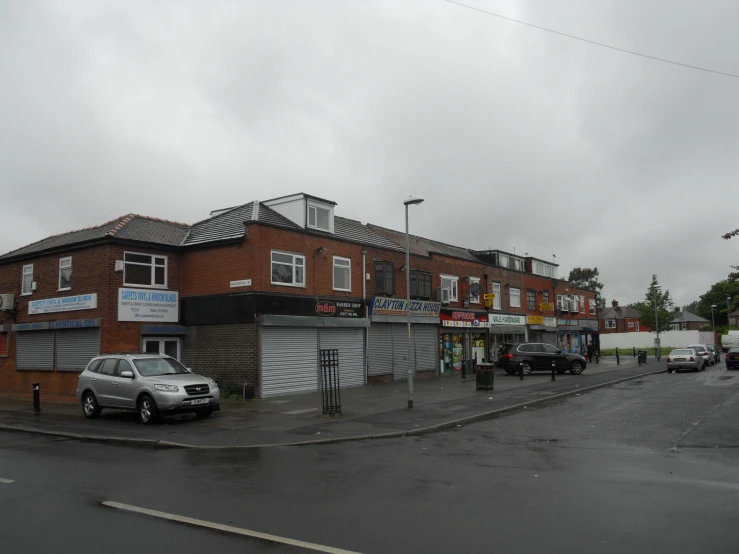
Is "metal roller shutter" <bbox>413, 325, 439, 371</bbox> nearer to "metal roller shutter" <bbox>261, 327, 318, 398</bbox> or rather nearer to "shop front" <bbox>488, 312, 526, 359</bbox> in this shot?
"shop front" <bbox>488, 312, 526, 359</bbox>

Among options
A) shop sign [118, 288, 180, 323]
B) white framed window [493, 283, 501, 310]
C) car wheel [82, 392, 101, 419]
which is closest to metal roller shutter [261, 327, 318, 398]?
shop sign [118, 288, 180, 323]

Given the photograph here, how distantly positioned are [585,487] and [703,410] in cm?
971

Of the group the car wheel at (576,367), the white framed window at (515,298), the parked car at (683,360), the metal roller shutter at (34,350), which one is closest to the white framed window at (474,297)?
the white framed window at (515,298)

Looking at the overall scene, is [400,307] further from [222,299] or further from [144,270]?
[144,270]

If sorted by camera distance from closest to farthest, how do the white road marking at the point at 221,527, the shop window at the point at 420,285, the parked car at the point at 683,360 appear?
the white road marking at the point at 221,527, the shop window at the point at 420,285, the parked car at the point at 683,360

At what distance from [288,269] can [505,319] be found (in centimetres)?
1994

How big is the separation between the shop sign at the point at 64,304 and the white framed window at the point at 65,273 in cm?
49

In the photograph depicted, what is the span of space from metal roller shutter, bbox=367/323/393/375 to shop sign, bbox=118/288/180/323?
A: 8.41 metres

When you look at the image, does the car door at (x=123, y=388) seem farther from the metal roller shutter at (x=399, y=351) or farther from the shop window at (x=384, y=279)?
the metal roller shutter at (x=399, y=351)

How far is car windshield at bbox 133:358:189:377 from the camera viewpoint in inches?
578

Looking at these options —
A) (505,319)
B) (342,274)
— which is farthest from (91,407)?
(505,319)

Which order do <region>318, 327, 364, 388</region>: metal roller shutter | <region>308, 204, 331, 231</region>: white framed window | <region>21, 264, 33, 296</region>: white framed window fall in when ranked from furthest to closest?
<region>21, 264, 33, 296</region>: white framed window → <region>308, 204, 331, 231</region>: white framed window → <region>318, 327, 364, 388</region>: metal roller shutter

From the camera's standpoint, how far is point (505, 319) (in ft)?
121

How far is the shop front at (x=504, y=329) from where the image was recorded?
116 ft
